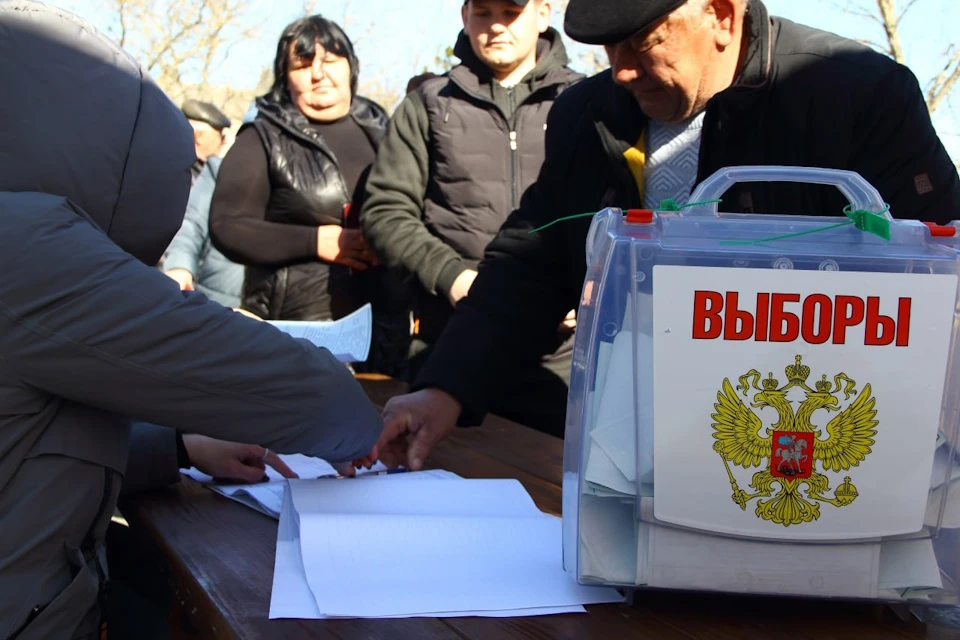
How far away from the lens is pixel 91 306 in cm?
94

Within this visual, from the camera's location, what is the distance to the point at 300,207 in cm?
273

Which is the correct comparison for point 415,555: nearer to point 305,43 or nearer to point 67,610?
point 67,610

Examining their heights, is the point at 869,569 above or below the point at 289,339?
below

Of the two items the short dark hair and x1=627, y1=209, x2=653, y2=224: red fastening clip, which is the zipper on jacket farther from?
x1=627, y1=209, x2=653, y2=224: red fastening clip

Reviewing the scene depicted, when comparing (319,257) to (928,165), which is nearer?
(928,165)

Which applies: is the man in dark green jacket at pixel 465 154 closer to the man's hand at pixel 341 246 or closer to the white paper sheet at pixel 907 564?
the man's hand at pixel 341 246

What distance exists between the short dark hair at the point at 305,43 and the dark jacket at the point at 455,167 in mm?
421

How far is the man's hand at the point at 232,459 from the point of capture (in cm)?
129

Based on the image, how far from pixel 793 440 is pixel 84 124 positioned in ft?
2.45

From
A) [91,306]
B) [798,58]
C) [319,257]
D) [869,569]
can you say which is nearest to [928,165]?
[798,58]

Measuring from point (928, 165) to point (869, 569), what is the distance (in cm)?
69

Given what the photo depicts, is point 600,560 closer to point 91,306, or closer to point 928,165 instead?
point 91,306

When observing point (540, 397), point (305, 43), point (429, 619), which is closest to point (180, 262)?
point (305, 43)

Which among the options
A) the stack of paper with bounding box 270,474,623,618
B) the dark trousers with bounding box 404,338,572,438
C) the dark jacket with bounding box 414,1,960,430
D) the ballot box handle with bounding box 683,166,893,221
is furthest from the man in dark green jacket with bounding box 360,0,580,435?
the ballot box handle with bounding box 683,166,893,221
